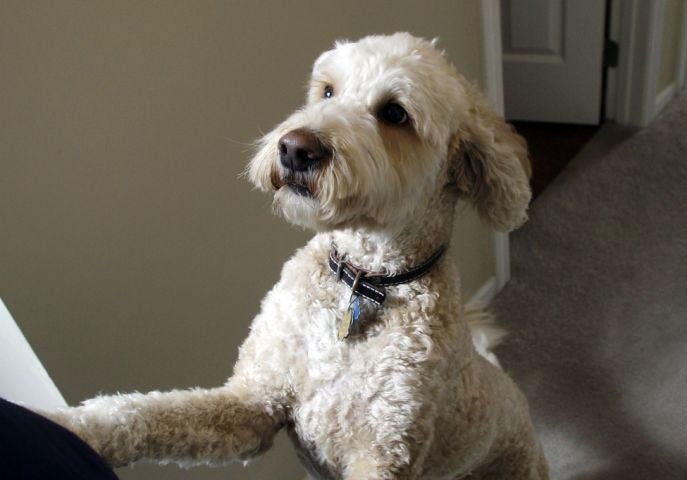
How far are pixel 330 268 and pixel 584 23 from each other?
195 centimetres

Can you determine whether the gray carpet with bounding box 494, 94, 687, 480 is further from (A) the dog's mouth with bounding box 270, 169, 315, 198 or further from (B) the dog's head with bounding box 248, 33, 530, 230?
(A) the dog's mouth with bounding box 270, 169, 315, 198

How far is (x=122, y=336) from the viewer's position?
1.10m

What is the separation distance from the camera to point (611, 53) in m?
2.58

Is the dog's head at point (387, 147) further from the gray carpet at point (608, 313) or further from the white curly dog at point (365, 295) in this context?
the gray carpet at point (608, 313)

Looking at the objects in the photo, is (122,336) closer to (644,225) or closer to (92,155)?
(92,155)

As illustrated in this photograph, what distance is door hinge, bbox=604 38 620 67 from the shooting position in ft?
8.39

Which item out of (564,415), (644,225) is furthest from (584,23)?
(564,415)

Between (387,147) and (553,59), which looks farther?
(553,59)

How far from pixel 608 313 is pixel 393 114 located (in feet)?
4.21

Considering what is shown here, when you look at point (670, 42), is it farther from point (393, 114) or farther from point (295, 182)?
point (295, 182)

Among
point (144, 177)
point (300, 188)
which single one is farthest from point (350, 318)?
point (144, 177)

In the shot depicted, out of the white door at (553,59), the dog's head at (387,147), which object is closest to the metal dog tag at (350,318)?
the dog's head at (387,147)

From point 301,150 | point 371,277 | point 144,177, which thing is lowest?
point 371,277

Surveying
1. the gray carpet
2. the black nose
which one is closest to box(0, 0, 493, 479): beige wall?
the black nose
